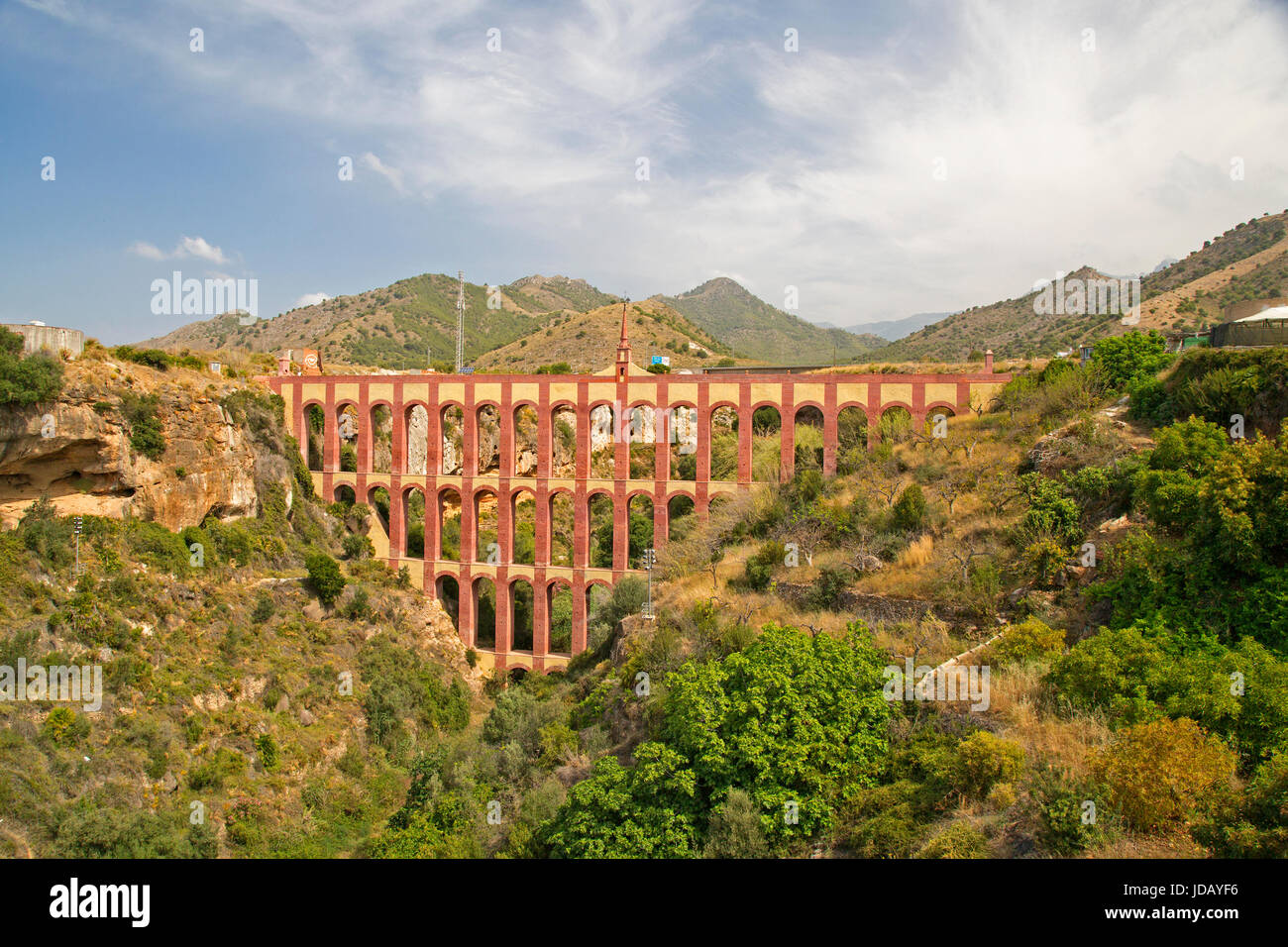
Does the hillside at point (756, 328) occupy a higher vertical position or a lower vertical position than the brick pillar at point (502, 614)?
higher

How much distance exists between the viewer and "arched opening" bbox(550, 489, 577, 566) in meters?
47.8

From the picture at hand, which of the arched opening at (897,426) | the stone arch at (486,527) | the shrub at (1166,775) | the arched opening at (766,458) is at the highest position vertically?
the arched opening at (897,426)

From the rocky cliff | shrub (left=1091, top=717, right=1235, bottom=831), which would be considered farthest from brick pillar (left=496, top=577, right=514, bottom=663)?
shrub (left=1091, top=717, right=1235, bottom=831)

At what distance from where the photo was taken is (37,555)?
23.9 metres

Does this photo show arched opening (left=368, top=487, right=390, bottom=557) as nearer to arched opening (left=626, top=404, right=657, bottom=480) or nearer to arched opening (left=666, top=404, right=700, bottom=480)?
arched opening (left=626, top=404, right=657, bottom=480)

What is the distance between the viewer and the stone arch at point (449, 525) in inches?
1606

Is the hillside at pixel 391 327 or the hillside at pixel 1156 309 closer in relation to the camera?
the hillside at pixel 1156 309

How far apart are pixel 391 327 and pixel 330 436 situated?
68.5 meters

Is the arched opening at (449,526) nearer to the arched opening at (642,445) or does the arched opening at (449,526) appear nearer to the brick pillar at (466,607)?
the brick pillar at (466,607)

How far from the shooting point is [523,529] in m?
48.7

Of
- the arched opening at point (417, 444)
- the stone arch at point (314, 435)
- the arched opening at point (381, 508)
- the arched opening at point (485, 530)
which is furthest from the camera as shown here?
the arched opening at point (417, 444)
